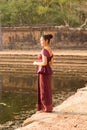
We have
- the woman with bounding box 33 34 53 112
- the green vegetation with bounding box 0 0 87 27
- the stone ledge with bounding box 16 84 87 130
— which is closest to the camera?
the stone ledge with bounding box 16 84 87 130

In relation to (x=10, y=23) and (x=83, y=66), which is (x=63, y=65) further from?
(x=10, y=23)

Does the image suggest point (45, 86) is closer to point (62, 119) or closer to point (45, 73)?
point (45, 73)

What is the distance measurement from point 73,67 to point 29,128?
1582 cm

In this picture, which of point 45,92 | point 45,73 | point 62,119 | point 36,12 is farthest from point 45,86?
point 36,12

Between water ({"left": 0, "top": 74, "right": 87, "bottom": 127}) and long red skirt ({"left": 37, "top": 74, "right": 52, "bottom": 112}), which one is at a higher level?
long red skirt ({"left": 37, "top": 74, "right": 52, "bottom": 112})

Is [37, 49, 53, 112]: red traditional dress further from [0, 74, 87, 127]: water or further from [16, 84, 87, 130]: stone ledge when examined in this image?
[0, 74, 87, 127]: water

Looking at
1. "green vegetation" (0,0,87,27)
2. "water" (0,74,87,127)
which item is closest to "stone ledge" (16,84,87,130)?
"water" (0,74,87,127)

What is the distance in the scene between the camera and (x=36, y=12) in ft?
116

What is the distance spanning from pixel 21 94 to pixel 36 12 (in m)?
20.6

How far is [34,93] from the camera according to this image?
15703 millimetres

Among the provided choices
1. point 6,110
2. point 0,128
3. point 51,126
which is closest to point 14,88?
point 6,110

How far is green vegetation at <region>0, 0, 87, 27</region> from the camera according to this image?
3491 cm

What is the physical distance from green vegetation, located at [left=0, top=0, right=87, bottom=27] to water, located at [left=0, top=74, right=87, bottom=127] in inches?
559

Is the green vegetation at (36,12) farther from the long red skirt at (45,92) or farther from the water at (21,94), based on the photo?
the long red skirt at (45,92)
